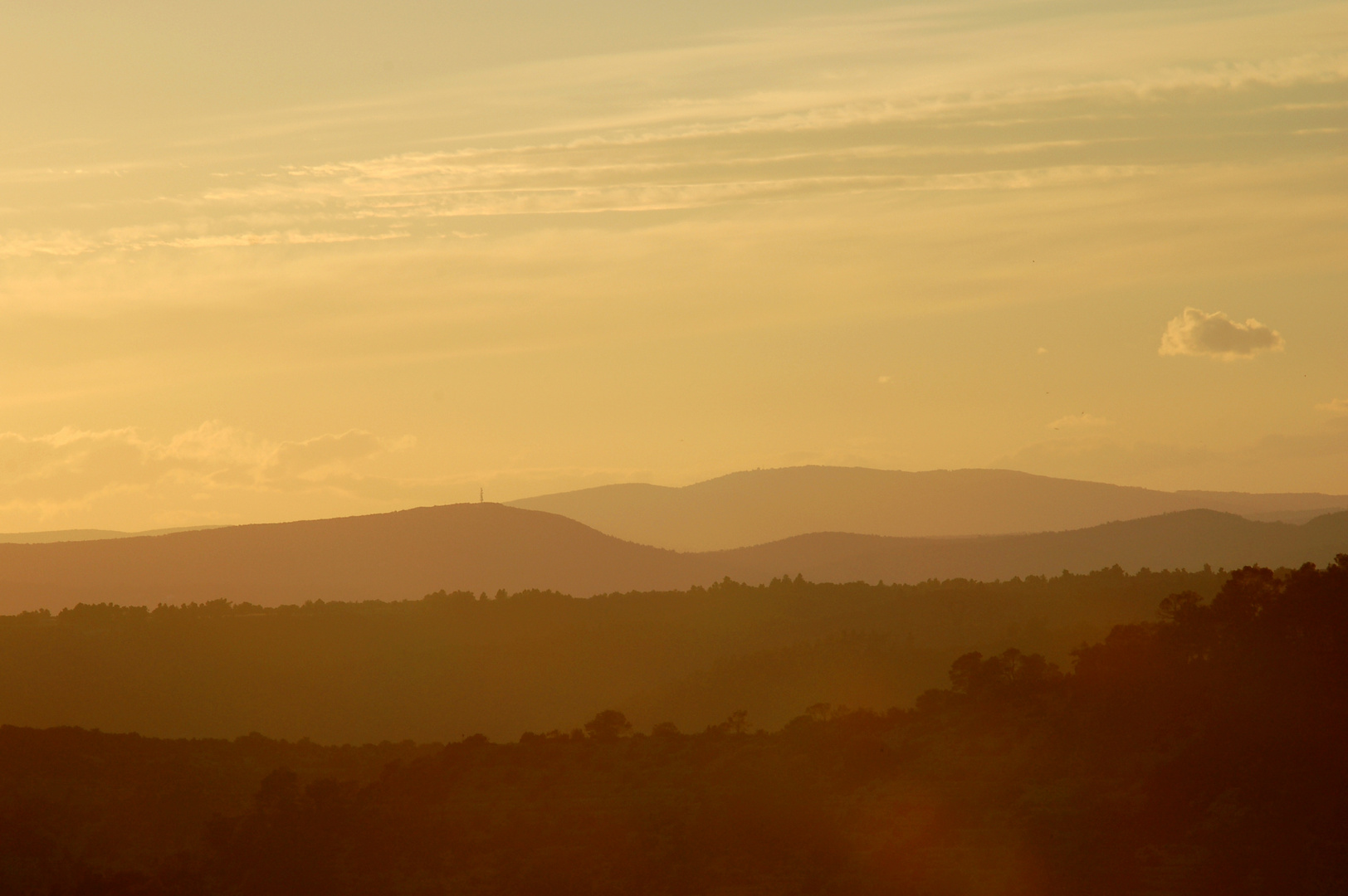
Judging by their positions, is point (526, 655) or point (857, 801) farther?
point (526, 655)

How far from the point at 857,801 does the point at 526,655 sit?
369 feet

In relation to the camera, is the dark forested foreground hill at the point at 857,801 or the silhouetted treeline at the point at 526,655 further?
the silhouetted treeline at the point at 526,655

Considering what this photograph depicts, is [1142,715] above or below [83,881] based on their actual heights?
above

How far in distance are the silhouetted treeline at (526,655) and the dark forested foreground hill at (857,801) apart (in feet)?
Answer: 217

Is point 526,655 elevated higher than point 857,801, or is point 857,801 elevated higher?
point 526,655

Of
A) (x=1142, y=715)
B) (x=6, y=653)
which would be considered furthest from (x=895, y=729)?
(x=6, y=653)

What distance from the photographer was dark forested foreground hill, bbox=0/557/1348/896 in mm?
51469

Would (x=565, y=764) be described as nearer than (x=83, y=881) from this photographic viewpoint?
No

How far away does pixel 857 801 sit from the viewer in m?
58.2

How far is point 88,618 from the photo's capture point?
183 meters

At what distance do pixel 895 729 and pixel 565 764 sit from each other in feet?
42.4

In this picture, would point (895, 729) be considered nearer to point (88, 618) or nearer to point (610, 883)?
point (610, 883)

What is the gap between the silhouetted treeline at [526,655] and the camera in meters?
142

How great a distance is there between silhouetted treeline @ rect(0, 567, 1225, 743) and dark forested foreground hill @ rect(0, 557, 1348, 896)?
217 ft
